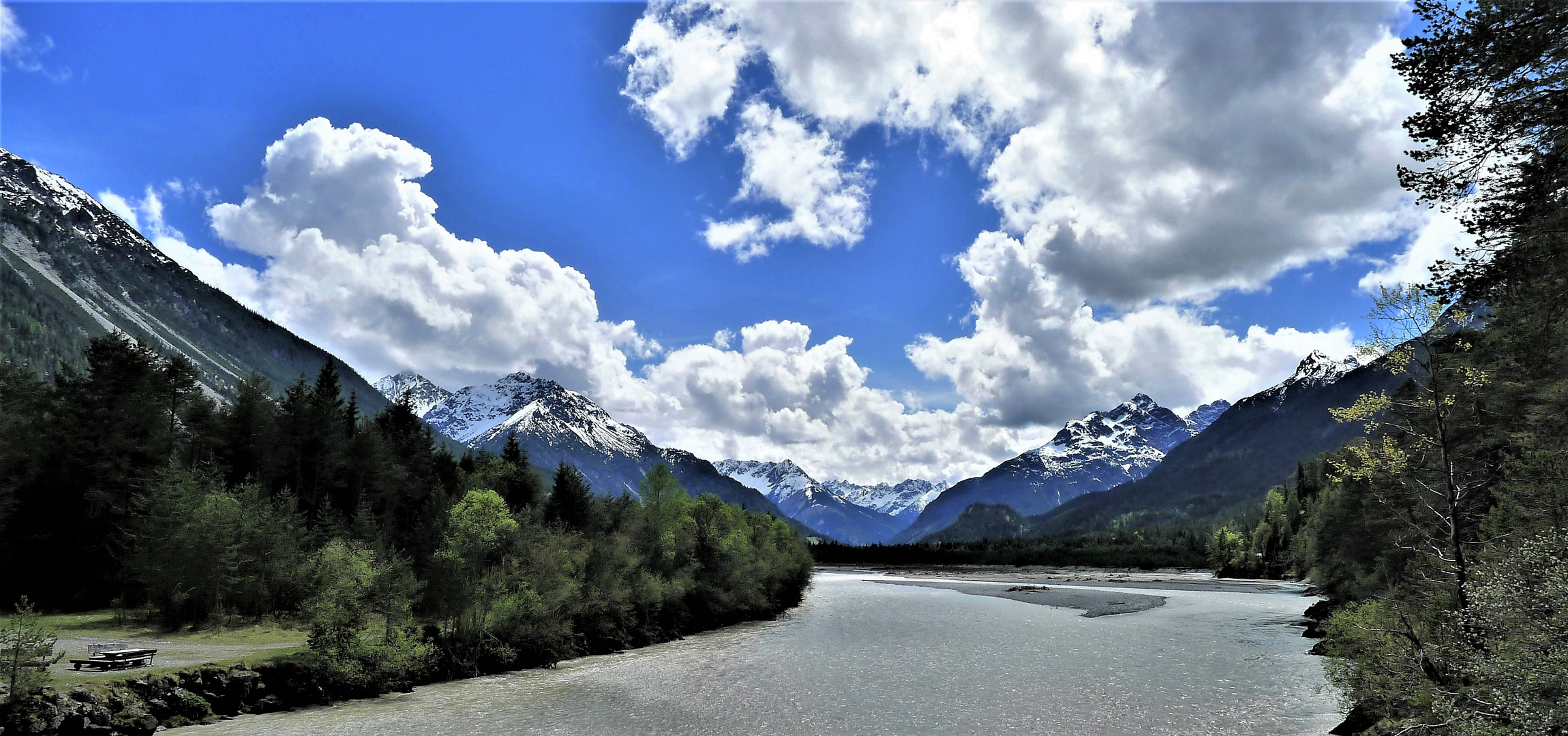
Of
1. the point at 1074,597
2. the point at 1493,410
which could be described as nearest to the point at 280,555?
the point at 1493,410

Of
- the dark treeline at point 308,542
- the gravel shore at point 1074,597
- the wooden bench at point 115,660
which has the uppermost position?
the dark treeline at point 308,542

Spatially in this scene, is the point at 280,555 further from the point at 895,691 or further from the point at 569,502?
the point at 895,691

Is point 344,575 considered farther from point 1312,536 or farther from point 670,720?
point 1312,536

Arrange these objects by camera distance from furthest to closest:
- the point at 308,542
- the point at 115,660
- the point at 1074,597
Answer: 1. the point at 1074,597
2. the point at 308,542
3. the point at 115,660

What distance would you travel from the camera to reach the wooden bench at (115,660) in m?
32.9

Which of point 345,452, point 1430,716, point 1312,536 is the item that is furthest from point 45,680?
point 1312,536

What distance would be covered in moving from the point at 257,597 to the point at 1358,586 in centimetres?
8671

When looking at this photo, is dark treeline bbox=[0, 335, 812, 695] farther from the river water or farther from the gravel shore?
the gravel shore

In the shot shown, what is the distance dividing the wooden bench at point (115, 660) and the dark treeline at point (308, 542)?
700 cm

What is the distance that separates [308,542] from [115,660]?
95.9ft

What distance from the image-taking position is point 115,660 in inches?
1314

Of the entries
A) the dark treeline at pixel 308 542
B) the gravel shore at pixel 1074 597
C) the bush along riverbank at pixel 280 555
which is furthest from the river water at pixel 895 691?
the gravel shore at pixel 1074 597

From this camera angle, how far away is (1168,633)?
230ft

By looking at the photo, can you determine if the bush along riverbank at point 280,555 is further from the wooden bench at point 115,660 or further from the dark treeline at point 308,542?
the wooden bench at point 115,660
